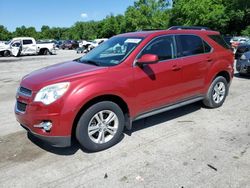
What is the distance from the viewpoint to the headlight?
3761 millimetres

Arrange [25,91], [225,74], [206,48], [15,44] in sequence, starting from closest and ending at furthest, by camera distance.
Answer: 1. [25,91]
2. [206,48]
3. [225,74]
4. [15,44]

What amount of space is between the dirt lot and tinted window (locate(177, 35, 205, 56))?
1.34 meters

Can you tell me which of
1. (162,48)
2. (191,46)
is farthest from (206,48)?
(162,48)

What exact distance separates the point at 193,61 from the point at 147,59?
1.43m

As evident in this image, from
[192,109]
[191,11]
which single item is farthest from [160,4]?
[192,109]

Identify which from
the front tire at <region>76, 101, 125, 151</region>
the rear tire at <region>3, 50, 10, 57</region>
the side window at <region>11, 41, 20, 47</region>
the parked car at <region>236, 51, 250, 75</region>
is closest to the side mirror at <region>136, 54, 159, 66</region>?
the front tire at <region>76, 101, 125, 151</region>

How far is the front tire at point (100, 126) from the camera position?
3.96 meters

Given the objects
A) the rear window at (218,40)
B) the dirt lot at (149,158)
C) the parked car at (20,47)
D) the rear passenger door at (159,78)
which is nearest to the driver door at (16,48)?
the parked car at (20,47)

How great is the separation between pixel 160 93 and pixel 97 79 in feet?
4.34

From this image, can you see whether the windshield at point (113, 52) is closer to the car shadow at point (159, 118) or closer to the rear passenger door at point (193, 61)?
the rear passenger door at point (193, 61)

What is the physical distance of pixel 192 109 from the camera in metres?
6.23

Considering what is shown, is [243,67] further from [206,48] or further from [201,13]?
[201,13]

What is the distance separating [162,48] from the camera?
4.95 meters

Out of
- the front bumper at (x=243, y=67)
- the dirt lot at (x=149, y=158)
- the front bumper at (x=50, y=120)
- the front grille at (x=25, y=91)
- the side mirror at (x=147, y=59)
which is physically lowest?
the dirt lot at (x=149, y=158)
